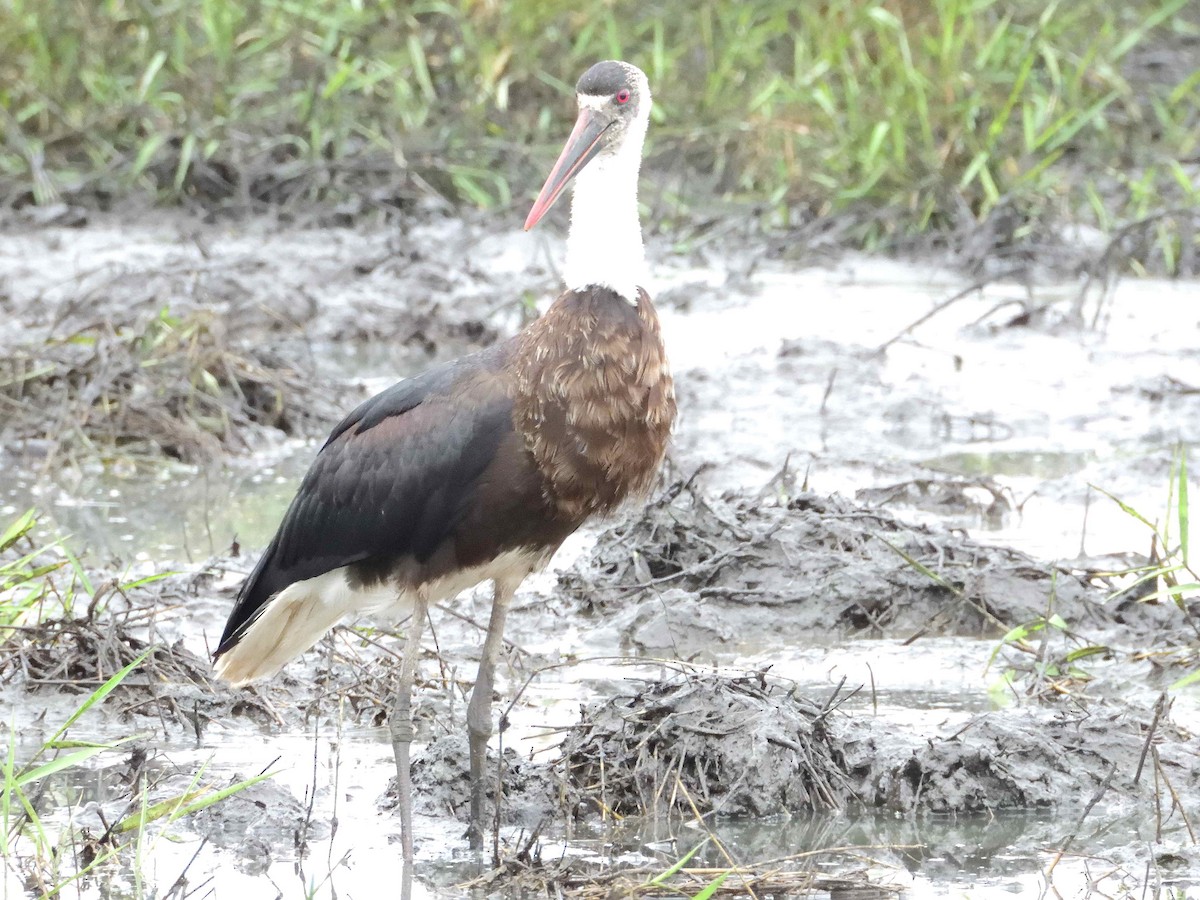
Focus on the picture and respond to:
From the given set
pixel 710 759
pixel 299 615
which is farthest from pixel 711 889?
pixel 299 615

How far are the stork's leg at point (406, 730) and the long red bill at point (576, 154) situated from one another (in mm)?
1003

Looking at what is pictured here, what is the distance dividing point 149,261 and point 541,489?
18.7 feet

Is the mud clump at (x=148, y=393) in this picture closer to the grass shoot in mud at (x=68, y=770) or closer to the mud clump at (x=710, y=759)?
the grass shoot in mud at (x=68, y=770)

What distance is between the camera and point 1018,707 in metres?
4.99

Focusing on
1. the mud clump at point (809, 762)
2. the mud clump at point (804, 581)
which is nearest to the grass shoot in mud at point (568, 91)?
the mud clump at point (804, 581)

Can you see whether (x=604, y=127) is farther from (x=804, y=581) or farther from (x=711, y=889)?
(x=711, y=889)

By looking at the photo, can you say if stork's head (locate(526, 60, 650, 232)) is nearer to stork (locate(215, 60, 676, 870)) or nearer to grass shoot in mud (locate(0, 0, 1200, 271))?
stork (locate(215, 60, 676, 870))

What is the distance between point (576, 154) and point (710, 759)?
1502 mm

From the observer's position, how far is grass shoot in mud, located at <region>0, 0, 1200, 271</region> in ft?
32.4

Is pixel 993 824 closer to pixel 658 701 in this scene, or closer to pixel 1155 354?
pixel 658 701

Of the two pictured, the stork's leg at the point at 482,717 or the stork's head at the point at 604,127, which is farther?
the stork's head at the point at 604,127

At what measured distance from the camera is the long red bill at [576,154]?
4633 millimetres

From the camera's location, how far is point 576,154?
4688 millimetres

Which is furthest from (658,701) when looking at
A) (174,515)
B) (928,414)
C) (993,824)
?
(928,414)
